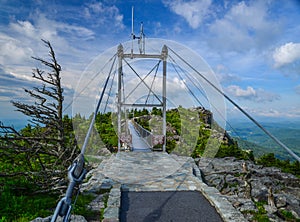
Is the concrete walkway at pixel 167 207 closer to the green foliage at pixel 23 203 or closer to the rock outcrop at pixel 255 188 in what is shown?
the rock outcrop at pixel 255 188

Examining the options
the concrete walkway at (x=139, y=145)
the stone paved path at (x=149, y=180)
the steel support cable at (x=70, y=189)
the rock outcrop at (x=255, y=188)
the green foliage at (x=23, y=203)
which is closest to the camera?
the steel support cable at (x=70, y=189)

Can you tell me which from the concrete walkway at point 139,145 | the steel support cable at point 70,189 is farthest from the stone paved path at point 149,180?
the steel support cable at point 70,189

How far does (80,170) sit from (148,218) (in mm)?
1810

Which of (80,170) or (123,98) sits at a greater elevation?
(123,98)

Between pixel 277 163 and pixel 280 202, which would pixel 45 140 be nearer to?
pixel 280 202

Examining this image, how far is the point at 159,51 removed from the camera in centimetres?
777

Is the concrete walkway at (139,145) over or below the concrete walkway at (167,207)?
over

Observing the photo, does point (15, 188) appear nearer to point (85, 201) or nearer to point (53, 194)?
point (53, 194)

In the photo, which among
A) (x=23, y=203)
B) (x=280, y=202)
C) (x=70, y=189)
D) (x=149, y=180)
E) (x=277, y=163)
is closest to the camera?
(x=70, y=189)

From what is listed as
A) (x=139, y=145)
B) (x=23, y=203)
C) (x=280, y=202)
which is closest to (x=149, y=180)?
(x=23, y=203)

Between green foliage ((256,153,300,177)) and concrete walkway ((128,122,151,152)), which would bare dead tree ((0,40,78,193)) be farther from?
green foliage ((256,153,300,177))

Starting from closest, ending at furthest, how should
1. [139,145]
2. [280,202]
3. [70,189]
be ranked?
[70,189] → [280,202] → [139,145]

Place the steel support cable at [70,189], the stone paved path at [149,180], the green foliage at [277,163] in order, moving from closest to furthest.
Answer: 1. the steel support cable at [70,189]
2. the stone paved path at [149,180]
3. the green foliage at [277,163]

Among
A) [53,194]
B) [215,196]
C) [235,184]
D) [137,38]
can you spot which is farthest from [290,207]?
[137,38]
